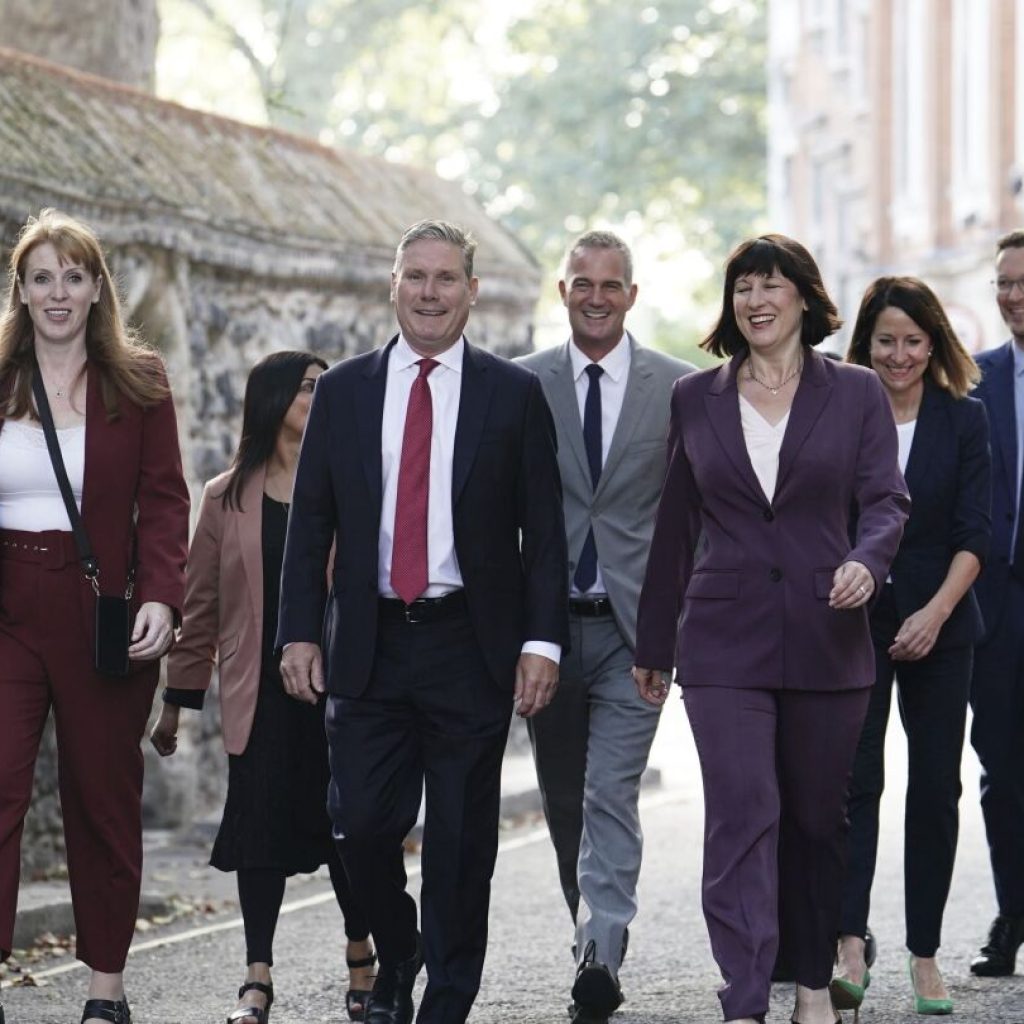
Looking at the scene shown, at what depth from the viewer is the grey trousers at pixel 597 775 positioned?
25.0 feet

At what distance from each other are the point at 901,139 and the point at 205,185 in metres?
23.7

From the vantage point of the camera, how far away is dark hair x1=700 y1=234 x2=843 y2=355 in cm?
687

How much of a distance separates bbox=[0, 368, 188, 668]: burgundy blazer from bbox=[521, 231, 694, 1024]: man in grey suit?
1.39 metres

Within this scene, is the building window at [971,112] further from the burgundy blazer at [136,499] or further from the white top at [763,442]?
the burgundy blazer at [136,499]

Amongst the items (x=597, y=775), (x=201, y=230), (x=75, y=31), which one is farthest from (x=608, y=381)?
(x=75, y=31)

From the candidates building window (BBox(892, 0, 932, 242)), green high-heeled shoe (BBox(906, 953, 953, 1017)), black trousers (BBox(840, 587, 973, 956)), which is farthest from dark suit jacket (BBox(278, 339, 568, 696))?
building window (BBox(892, 0, 932, 242))

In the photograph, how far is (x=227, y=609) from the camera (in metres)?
7.91

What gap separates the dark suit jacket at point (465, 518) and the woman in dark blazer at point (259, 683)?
865 millimetres

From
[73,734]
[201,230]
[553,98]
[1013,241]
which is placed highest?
[553,98]

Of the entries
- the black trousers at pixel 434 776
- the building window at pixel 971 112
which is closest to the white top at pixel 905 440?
the black trousers at pixel 434 776

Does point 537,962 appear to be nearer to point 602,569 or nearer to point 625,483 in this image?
point 602,569

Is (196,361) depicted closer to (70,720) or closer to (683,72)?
(70,720)

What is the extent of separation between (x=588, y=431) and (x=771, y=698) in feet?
5.06

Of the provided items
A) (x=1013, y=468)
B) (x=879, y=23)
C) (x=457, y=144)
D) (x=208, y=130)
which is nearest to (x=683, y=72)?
(x=457, y=144)
